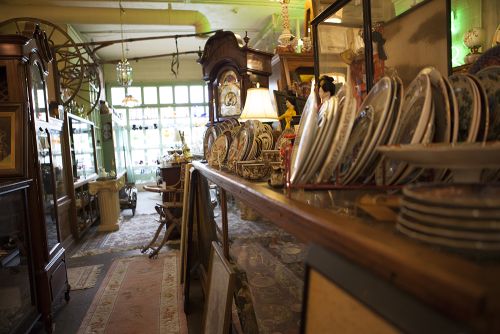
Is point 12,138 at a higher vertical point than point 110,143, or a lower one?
lower

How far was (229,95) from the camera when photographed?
369 cm

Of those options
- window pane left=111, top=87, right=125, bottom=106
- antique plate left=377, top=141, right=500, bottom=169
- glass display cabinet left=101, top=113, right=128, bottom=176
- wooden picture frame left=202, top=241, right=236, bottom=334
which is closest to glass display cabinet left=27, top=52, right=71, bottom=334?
wooden picture frame left=202, top=241, right=236, bottom=334

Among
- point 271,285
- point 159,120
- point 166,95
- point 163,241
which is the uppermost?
point 166,95

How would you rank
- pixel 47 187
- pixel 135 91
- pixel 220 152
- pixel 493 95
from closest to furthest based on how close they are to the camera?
pixel 493 95, pixel 220 152, pixel 47 187, pixel 135 91

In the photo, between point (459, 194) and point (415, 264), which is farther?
point (459, 194)

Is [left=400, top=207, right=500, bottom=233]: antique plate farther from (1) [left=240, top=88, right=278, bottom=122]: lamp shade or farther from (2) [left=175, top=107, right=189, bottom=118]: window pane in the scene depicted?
(2) [left=175, top=107, right=189, bottom=118]: window pane

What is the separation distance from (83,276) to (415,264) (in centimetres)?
380

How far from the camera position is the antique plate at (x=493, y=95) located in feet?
2.51

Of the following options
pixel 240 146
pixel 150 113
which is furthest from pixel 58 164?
pixel 150 113

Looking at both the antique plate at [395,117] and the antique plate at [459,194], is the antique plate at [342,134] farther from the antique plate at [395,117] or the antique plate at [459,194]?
the antique plate at [459,194]

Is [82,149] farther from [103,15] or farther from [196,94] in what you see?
[196,94]

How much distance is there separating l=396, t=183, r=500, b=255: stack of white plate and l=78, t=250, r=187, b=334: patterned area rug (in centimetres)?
226

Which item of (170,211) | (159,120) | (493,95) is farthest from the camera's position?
(159,120)

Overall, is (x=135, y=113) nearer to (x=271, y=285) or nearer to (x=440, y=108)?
(x=271, y=285)
